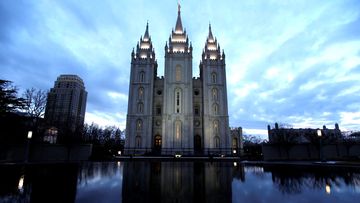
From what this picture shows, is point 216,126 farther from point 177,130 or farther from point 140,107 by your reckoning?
point 140,107

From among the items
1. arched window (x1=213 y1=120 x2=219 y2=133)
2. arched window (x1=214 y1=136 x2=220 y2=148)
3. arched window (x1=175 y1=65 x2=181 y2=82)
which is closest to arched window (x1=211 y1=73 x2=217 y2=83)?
arched window (x1=175 y1=65 x2=181 y2=82)

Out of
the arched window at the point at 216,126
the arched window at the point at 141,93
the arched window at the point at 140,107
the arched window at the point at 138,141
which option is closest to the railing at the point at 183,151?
the arched window at the point at 138,141

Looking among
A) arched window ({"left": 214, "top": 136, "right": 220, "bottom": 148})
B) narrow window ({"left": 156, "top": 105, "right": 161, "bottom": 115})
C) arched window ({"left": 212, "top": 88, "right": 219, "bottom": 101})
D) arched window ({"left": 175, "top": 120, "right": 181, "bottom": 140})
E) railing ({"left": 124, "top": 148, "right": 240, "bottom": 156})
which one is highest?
arched window ({"left": 212, "top": 88, "right": 219, "bottom": 101})

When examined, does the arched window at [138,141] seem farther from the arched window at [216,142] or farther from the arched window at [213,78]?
the arched window at [213,78]

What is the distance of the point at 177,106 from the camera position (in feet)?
163

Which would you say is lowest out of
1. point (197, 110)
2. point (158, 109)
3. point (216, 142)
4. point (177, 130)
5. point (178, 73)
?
point (216, 142)

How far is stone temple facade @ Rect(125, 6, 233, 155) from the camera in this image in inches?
1891

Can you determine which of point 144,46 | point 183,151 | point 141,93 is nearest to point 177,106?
point 141,93

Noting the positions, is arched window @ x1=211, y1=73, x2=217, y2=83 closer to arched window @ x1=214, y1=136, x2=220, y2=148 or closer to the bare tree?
arched window @ x1=214, y1=136, x2=220, y2=148

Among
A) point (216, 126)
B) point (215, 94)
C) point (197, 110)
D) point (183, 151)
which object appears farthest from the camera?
point (197, 110)

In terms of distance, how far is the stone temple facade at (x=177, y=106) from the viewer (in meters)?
48.0

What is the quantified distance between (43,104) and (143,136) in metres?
24.1

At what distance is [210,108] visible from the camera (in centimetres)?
5062

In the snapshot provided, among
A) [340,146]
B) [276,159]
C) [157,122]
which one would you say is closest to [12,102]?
[276,159]
